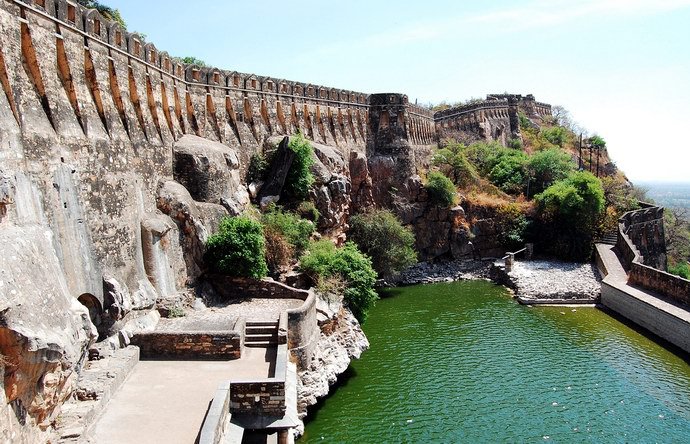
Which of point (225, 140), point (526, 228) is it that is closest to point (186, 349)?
point (225, 140)

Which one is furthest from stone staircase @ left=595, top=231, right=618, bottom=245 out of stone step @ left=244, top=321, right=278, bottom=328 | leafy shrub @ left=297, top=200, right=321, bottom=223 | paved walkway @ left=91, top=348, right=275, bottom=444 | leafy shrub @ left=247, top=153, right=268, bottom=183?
paved walkway @ left=91, top=348, right=275, bottom=444

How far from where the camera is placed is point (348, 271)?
907 inches

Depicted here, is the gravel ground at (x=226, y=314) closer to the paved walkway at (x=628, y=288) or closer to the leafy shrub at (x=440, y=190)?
the paved walkway at (x=628, y=288)

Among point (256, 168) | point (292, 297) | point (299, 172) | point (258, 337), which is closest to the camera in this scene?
point (258, 337)

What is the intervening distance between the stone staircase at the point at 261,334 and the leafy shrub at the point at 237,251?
12.0 feet

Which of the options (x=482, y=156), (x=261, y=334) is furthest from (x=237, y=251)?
(x=482, y=156)

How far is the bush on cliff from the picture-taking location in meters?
37.8

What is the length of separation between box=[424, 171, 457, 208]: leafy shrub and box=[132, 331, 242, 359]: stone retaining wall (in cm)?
2538

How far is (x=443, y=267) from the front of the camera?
38.4 m

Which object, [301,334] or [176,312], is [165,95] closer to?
[176,312]

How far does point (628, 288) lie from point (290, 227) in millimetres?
18942

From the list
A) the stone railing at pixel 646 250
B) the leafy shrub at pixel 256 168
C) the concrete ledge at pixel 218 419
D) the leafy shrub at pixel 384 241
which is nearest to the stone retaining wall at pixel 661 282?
the stone railing at pixel 646 250

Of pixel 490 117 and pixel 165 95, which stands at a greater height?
pixel 490 117

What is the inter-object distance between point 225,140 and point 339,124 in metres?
12.2
